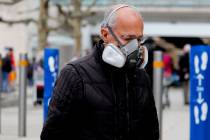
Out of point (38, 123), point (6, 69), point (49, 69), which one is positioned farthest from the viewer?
point (6, 69)

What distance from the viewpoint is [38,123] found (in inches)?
594

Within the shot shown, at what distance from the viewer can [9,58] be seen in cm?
2600

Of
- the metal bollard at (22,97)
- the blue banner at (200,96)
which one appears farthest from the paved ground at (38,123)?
the blue banner at (200,96)

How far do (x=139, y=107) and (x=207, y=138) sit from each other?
4699 millimetres

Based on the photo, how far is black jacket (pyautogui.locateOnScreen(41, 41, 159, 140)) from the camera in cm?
346

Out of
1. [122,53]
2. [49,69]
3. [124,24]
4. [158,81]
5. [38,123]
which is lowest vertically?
[38,123]

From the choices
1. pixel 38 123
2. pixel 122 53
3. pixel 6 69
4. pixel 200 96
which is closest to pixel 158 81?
pixel 200 96

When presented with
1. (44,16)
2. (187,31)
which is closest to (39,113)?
(44,16)

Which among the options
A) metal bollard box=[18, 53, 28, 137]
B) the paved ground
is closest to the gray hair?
the paved ground

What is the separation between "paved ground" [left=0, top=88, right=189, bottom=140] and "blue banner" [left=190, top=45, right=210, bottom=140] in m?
3.99

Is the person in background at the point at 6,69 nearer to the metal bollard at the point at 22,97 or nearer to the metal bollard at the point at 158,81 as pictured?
the metal bollard at the point at 22,97

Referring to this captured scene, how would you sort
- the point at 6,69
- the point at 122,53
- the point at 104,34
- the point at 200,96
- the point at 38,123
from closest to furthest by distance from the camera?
the point at 122,53
the point at 104,34
the point at 200,96
the point at 38,123
the point at 6,69

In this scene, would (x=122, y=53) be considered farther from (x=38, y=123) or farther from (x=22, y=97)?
(x=38, y=123)

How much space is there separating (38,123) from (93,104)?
38.6 feet
